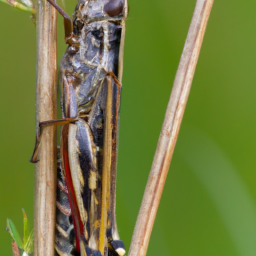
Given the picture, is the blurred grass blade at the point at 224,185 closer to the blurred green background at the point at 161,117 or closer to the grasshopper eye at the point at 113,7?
the blurred green background at the point at 161,117

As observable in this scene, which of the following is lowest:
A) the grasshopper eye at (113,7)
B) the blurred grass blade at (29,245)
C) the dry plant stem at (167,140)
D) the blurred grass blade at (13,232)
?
the blurred grass blade at (29,245)

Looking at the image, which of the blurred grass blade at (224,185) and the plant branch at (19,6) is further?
the blurred grass blade at (224,185)

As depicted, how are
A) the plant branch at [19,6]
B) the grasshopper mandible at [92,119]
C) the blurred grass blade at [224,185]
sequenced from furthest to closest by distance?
the blurred grass blade at [224,185] → the grasshopper mandible at [92,119] → the plant branch at [19,6]

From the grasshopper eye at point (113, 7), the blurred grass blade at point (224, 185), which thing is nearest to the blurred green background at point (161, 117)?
the blurred grass blade at point (224, 185)

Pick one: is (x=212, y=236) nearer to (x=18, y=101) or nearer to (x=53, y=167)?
(x=53, y=167)

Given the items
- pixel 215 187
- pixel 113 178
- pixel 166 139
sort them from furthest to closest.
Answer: pixel 215 187 → pixel 113 178 → pixel 166 139

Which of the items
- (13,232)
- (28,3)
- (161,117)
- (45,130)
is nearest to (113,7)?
(28,3)

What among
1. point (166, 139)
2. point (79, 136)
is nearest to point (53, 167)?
point (79, 136)
